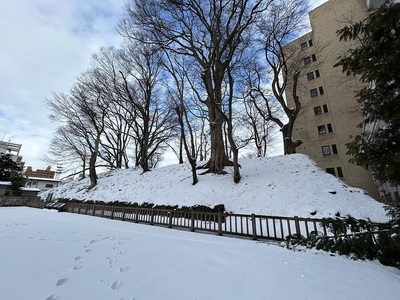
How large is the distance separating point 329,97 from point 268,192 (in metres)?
20.1

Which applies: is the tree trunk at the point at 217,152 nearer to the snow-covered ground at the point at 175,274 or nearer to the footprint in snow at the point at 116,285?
the snow-covered ground at the point at 175,274

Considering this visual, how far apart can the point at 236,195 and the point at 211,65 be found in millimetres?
8957

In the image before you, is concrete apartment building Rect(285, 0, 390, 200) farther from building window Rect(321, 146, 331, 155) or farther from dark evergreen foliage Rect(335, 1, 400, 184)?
dark evergreen foliage Rect(335, 1, 400, 184)

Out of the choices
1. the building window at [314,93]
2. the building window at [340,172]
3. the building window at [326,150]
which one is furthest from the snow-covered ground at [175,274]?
the building window at [314,93]

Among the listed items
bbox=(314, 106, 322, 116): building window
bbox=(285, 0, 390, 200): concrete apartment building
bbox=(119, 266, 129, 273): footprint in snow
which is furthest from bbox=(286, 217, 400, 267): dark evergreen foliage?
bbox=(314, 106, 322, 116): building window

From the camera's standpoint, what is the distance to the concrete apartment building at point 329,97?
2072 centimetres

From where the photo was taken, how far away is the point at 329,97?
2292cm

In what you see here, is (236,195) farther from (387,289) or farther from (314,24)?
(314,24)

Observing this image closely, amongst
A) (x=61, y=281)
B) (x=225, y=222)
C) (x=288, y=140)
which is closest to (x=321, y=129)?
(x=288, y=140)

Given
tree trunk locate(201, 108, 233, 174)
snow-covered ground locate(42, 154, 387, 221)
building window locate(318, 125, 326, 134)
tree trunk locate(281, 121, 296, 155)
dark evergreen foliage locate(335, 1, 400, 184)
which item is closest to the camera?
dark evergreen foliage locate(335, 1, 400, 184)

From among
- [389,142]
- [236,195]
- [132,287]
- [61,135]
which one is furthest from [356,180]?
[61,135]

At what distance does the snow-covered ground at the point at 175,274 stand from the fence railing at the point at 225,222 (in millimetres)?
1393

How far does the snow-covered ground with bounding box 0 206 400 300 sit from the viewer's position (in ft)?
7.85

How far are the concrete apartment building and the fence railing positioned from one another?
17781 millimetres
